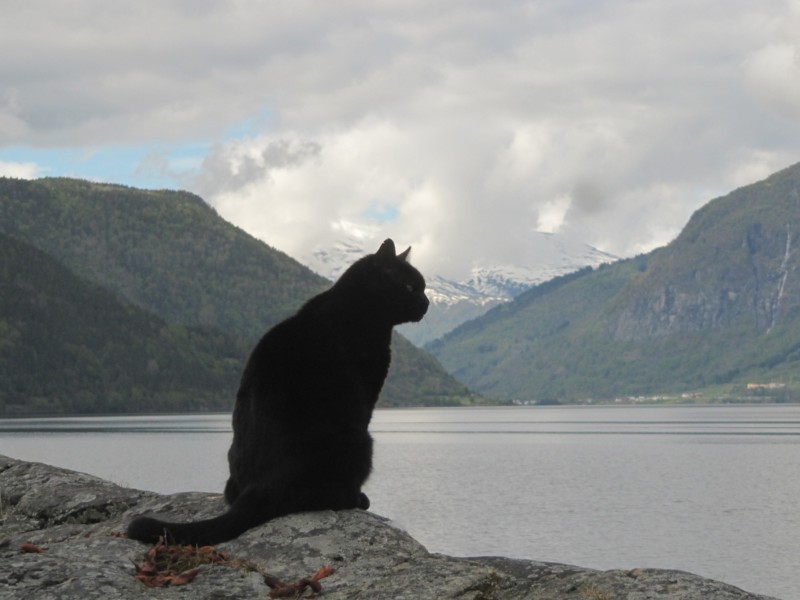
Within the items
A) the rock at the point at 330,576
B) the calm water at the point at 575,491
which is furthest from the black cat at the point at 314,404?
the calm water at the point at 575,491

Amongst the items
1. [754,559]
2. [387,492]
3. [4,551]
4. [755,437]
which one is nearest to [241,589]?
[4,551]

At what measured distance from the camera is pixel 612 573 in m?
7.34

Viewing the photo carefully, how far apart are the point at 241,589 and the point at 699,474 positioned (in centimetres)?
9744

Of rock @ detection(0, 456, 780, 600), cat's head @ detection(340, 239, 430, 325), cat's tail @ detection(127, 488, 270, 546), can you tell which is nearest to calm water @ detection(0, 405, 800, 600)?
cat's head @ detection(340, 239, 430, 325)

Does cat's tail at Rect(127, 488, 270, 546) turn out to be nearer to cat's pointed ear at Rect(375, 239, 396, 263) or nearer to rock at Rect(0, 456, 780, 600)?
rock at Rect(0, 456, 780, 600)

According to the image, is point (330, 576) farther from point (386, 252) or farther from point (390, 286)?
point (386, 252)

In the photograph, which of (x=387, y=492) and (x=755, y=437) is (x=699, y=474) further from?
(x=755, y=437)

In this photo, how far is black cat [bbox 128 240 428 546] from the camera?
9.44 meters

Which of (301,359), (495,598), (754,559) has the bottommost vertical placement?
(754,559)

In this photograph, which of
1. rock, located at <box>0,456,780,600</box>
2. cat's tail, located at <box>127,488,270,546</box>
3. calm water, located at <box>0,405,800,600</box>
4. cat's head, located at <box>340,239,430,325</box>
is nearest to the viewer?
rock, located at <box>0,456,780,600</box>

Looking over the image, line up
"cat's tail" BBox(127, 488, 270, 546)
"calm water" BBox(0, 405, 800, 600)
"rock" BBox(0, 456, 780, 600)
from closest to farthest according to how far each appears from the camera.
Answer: "rock" BBox(0, 456, 780, 600)
"cat's tail" BBox(127, 488, 270, 546)
"calm water" BBox(0, 405, 800, 600)

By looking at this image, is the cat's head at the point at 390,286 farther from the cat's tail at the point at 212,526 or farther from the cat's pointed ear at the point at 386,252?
the cat's tail at the point at 212,526

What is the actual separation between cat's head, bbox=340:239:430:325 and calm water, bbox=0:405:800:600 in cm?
1271

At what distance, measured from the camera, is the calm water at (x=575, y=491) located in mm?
54375
